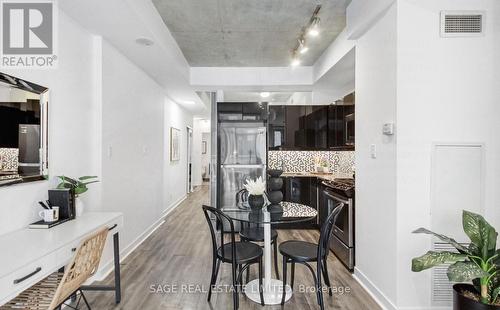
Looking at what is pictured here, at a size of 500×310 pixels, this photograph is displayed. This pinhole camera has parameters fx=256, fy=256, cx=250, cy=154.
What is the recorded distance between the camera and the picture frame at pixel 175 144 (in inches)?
240

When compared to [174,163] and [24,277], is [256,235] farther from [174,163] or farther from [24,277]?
[174,163]

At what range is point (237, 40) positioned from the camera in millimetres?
3748

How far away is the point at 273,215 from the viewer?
228 centimetres

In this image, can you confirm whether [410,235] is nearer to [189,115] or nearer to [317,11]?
[317,11]

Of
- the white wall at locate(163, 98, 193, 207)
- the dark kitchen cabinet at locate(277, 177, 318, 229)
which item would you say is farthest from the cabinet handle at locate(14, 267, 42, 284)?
the white wall at locate(163, 98, 193, 207)

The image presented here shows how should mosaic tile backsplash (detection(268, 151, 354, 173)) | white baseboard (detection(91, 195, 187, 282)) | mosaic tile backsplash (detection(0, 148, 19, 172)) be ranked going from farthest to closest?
mosaic tile backsplash (detection(268, 151, 354, 173)) → white baseboard (detection(91, 195, 187, 282)) → mosaic tile backsplash (detection(0, 148, 19, 172))

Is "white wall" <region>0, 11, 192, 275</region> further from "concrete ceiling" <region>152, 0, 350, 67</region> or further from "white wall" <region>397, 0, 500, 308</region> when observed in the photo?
"white wall" <region>397, 0, 500, 308</region>

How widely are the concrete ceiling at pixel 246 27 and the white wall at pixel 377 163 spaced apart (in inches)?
29.4

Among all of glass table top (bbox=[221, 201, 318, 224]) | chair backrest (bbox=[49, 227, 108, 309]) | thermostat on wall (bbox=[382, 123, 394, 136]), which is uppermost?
thermostat on wall (bbox=[382, 123, 394, 136])

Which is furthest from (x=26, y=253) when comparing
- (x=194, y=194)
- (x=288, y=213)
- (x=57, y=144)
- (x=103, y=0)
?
(x=194, y=194)

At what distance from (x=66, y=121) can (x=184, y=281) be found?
2.04 meters

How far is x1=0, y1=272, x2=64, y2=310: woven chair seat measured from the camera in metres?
1.56

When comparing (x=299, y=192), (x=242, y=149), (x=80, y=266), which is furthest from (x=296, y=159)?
(x=80, y=266)

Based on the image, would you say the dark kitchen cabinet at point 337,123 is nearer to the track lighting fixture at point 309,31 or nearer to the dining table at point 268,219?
the track lighting fixture at point 309,31
